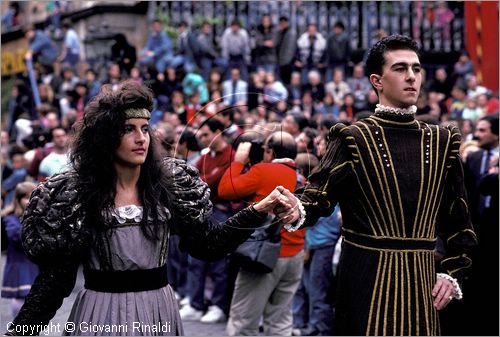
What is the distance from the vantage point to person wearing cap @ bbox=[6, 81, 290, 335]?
4.91 m

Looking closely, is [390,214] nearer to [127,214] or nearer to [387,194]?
[387,194]

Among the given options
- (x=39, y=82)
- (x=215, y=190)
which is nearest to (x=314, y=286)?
(x=215, y=190)

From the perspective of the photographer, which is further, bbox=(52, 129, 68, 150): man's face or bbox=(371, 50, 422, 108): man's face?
A: bbox=(52, 129, 68, 150): man's face

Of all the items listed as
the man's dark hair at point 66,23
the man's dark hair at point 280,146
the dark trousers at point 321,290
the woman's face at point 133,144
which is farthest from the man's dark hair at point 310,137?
the man's dark hair at point 66,23

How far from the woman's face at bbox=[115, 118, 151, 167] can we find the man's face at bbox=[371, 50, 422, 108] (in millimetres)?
1231

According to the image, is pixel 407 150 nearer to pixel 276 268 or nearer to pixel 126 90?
pixel 126 90

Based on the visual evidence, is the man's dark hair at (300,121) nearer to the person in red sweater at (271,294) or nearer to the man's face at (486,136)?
the person in red sweater at (271,294)

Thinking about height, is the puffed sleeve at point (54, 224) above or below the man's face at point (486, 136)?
above

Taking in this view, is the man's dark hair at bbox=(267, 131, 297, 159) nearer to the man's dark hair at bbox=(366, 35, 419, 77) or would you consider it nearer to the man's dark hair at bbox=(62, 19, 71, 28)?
the man's dark hair at bbox=(366, 35, 419, 77)

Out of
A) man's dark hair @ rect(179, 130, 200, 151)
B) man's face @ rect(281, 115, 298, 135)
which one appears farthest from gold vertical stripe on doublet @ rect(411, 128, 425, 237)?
man's face @ rect(281, 115, 298, 135)

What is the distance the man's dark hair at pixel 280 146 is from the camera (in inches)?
255

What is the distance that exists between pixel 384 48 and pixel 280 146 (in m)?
1.28

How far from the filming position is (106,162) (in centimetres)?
505

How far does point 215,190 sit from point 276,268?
7.27ft
